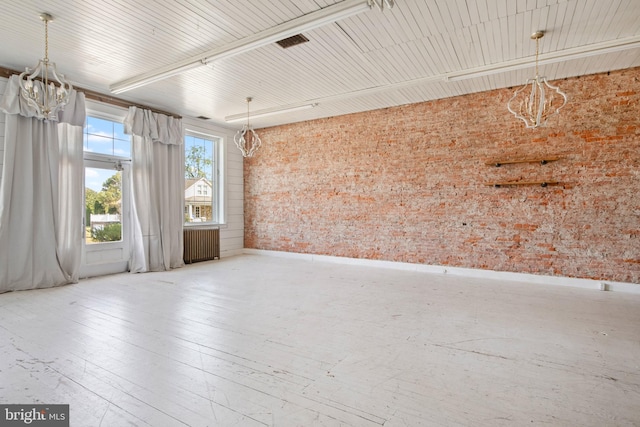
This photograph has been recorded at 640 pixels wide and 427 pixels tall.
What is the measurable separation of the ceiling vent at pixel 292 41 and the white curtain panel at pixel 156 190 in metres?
3.63

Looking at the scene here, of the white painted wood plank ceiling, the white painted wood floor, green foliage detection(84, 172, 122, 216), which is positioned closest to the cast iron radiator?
green foliage detection(84, 172, 122, 216)

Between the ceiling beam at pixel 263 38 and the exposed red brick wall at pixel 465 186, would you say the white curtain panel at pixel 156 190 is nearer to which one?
the ceiling beam at pixel 263 38

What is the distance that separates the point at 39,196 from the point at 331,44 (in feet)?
16.0

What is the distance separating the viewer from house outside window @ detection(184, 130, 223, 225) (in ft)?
25.1

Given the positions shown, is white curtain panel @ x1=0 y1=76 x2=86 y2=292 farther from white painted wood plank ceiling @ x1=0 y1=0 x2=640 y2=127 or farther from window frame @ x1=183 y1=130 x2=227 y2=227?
window frame @ x1=183 y1=130 x2=227 y2=227

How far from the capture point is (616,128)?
4969 mm

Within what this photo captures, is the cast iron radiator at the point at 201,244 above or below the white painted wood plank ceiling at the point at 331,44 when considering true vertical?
below

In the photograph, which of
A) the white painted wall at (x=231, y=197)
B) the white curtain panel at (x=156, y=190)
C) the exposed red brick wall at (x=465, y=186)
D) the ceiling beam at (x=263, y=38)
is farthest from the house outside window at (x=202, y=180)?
the ceiling beam at (x=263, y=38)

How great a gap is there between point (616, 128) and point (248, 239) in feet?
25.4

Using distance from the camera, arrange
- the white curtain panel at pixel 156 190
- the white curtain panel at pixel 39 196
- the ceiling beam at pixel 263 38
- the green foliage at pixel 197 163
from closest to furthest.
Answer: the ceiling beam at pixel 263 38 → the white curtain panel at pixel 39 196 → the white curtain panel at pixel 156 190 → the green foliage at pixel 197 163

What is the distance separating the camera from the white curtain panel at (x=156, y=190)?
6.24 m

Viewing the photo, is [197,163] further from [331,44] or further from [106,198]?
[331,44]

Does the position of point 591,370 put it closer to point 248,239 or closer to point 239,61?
point 239,61

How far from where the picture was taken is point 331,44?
4.20m
